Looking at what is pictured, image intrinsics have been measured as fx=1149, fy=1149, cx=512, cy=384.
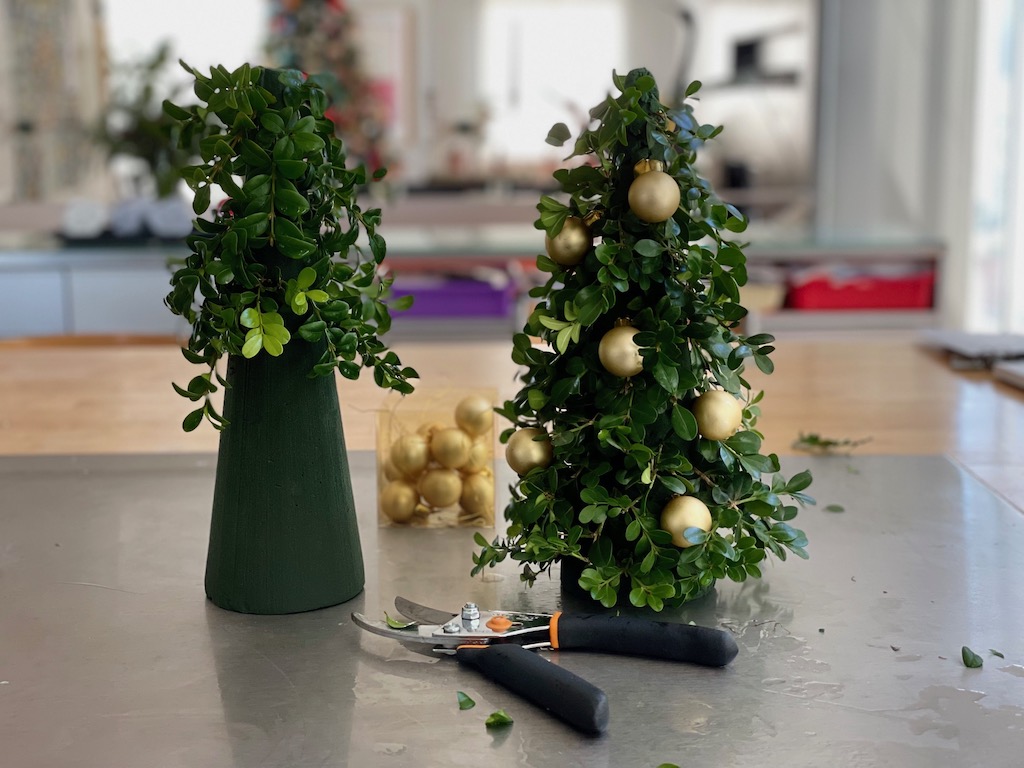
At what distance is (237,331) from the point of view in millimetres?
640

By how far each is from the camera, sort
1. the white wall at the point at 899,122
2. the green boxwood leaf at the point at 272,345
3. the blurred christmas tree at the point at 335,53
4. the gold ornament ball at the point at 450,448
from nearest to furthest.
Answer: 1. the green boxwood leaf at the point at 272,345
2. the gold ornament ball at the point at 450,448
3. the white wall at the point at 899,122
4. the blurred christmas tree at the point at 335,53

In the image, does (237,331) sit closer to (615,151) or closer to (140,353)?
(615,151)

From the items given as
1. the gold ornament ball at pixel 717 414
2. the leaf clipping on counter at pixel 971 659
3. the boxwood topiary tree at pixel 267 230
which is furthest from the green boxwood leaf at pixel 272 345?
the leaf clipping on counter at pixel 971 659

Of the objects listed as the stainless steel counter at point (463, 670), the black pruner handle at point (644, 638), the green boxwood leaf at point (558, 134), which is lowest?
the stainless steel counter at point (463, 670)

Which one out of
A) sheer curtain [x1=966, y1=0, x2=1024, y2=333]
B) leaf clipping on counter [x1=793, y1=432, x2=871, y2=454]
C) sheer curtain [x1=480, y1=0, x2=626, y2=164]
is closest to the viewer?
leaf clipping on counter [x1=793, y1=432, x2=871, y2=454]

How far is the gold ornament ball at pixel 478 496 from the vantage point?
34.9 inches

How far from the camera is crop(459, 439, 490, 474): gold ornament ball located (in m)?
0.89

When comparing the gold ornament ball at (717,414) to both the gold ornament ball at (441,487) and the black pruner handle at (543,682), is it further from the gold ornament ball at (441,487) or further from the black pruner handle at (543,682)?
the gold ornament ball at (441,487)

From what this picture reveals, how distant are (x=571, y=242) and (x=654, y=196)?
0.06m

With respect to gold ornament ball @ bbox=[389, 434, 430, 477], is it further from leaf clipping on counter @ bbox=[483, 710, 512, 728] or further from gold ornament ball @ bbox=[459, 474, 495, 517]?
leaf clipping on counter @ bbox=[483, 710, 512, 728]

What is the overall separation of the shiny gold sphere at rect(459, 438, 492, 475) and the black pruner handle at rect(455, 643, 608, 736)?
28 centimetres

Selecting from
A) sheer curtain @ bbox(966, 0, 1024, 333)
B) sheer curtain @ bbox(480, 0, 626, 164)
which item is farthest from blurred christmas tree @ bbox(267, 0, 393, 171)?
sheer curtain @ bbox(966, 0, 1024, 333)

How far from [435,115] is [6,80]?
2.49 meters

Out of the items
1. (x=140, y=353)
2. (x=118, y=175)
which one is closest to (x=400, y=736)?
(x=140, y=353)
